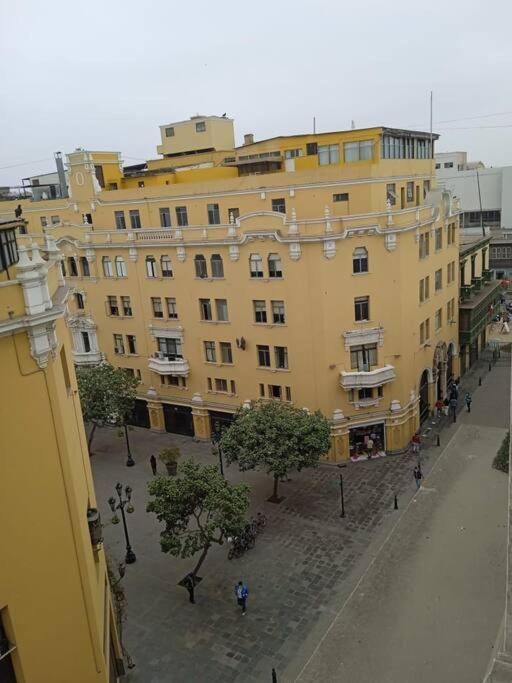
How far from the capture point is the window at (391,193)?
118ft

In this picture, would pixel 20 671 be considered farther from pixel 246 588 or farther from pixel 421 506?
pixel 421 506

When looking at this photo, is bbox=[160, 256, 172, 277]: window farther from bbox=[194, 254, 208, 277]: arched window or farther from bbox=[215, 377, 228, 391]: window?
bbox=[215, 377, 228, 391]: window

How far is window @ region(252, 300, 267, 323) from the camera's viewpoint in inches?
1421

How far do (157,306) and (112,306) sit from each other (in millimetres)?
4393

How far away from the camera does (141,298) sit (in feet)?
136

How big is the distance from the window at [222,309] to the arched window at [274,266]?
4.23 m

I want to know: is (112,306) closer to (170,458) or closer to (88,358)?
(88,358)

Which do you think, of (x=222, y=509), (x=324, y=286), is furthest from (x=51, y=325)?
(x=324, y=286)

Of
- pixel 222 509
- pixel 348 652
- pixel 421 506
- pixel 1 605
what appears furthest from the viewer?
pixel 421 506

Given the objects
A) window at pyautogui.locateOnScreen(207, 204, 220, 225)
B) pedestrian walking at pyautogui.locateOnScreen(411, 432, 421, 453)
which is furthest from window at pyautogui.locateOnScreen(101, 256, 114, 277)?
pedestrian walking at pyautogui.locateOnScreen(411, 432, 421, 453)

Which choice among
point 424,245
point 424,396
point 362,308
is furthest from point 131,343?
point 424,245

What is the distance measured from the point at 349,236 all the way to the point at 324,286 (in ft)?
10.4

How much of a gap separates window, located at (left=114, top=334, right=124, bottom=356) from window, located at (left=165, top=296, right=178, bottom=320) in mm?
5437

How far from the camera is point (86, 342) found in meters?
45.7
